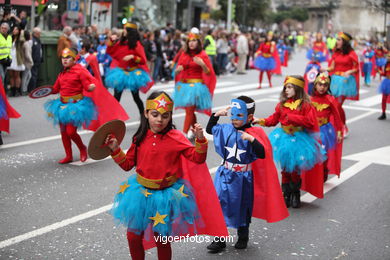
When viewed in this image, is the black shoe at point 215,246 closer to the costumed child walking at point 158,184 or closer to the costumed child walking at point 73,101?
the costumed child walking at point 158,184

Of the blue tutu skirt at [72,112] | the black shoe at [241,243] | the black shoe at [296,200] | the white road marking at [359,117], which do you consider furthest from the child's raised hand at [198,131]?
the white road marking at [359,117]

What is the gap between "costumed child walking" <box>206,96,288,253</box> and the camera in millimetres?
5465

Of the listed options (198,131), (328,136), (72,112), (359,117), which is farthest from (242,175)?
(359,117)

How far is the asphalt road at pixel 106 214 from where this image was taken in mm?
5660

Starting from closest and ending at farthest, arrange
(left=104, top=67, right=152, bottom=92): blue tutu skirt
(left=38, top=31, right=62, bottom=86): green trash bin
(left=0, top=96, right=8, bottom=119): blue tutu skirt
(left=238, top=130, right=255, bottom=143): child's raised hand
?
1. (left=238, top=130, right=255, bottom=143): child's raised hand
2. (left=0, top=96, right=8, bottom=119): blue tutu skirt
3. (left=104, top=67, right=152, bottom=92): blue tutu skirt
4. (left=38, top=31, right=62, bottom=86): green trash bin

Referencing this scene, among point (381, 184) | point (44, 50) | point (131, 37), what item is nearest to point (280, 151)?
point (381, 184)

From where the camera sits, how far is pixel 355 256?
5.71 meters

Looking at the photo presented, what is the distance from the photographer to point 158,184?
4605 millimetres

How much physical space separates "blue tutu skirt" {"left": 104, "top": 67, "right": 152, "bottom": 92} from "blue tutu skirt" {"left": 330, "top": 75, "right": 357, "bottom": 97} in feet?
12.8

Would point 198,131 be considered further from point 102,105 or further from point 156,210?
point 102,105

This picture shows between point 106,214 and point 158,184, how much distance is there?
2.18m

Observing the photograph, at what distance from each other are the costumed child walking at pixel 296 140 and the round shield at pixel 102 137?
253cm

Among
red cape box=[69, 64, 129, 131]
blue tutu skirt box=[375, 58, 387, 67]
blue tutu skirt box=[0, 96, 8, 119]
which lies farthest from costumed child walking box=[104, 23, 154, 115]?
blue tutu skirt box=[375, 58, 387, 67]

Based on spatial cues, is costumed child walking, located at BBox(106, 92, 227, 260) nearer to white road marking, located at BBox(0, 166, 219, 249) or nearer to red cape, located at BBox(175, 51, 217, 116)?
white road marking, located at BBox(0, 166, 219, 249)
